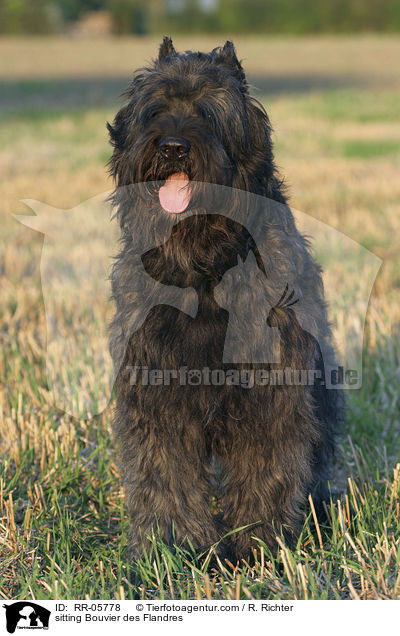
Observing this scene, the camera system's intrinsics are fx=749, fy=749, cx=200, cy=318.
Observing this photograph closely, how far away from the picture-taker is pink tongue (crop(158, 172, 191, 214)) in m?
3.22

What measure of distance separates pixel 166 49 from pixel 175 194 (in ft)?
2.71

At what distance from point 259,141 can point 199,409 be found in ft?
4.12

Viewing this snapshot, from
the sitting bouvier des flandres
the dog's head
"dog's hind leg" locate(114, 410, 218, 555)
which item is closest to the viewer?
the dog's head

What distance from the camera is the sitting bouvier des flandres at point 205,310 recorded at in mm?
3246

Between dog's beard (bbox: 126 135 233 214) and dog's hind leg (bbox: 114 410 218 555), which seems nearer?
dog's beard (bbox: 126 135 233 214)

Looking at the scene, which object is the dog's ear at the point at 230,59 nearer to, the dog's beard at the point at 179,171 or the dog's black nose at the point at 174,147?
the dog's beard at the point at 179,171

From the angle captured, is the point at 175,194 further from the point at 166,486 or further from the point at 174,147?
the point at 166,486

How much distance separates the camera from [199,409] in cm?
342

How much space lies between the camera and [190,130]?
312 cm

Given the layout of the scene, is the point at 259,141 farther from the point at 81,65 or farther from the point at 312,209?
the point at 81,65

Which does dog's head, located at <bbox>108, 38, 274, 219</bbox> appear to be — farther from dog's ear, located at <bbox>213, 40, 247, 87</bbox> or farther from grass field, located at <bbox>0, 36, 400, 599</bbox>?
grass field, located at <bbox>0, 36, 400, 599</bbox>

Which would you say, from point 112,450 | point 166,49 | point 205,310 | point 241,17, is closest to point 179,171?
point 205,310
